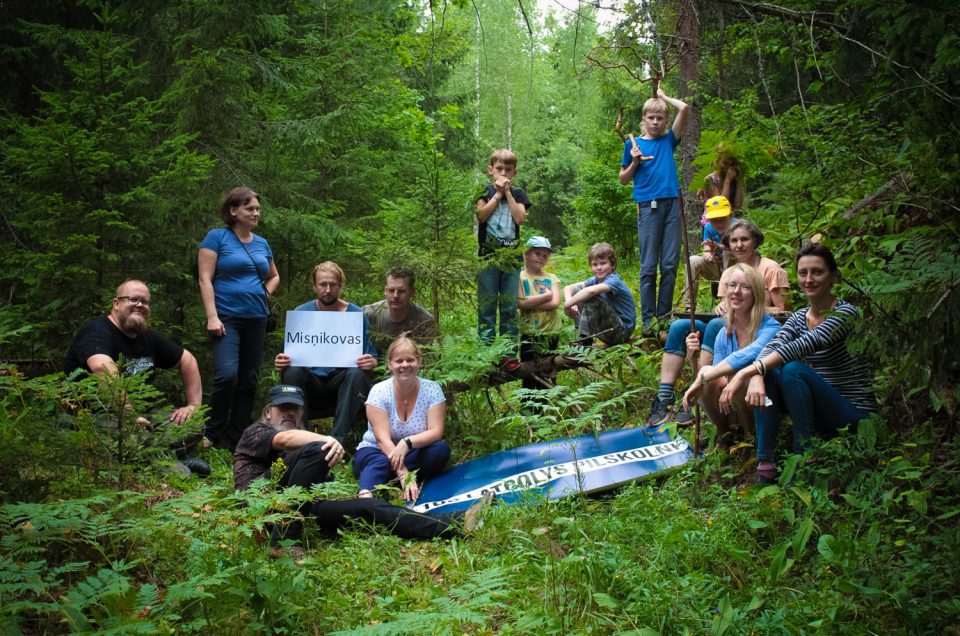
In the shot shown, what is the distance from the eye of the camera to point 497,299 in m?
6.40

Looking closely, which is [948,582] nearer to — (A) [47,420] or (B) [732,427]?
(B) [732,427]

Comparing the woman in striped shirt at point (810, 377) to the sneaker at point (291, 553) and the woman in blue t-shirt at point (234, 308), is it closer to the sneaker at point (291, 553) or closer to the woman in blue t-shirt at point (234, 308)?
the sneaker at point (291, 553)

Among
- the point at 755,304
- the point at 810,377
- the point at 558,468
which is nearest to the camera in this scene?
the point at 810,377

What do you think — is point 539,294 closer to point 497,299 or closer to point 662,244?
point 497,299

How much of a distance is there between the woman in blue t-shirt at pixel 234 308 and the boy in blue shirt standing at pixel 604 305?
2795 mm

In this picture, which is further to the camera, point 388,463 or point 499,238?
point 499,238

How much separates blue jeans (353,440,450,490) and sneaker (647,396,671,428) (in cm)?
158

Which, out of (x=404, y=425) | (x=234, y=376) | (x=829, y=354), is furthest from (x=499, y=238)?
(x=829, y=354)

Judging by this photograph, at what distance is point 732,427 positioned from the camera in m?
5.14

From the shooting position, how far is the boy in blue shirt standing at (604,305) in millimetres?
6770

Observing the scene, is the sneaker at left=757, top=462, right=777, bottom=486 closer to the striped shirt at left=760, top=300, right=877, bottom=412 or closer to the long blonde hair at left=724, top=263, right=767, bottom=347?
the striped shirt at left=760, top=300, right=877, bottom=412

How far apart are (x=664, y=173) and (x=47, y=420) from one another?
5.19 m

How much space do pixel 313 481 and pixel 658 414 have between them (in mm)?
2639

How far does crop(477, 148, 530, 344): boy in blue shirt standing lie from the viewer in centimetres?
639
